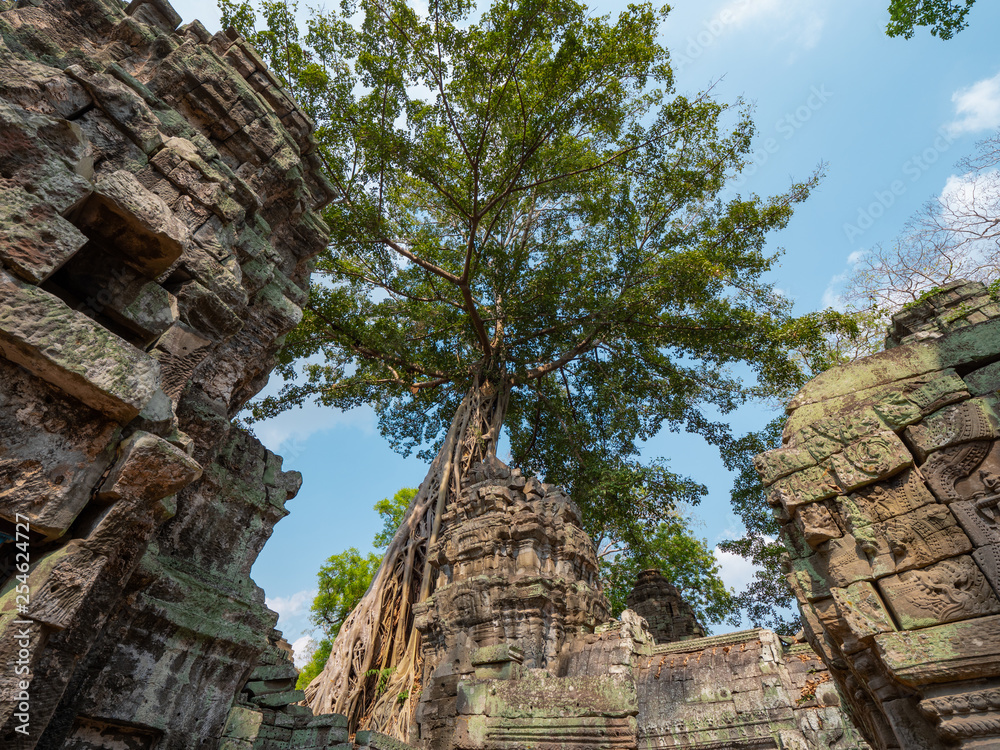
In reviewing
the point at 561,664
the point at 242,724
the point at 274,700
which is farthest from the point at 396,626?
the point at 242,724

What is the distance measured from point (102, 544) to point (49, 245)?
1100 millimetres

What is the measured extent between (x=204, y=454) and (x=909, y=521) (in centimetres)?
388

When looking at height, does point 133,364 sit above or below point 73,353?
above

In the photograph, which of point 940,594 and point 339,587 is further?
point 339,587

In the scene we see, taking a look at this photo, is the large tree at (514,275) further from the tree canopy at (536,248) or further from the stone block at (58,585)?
the stone block at (58,585)

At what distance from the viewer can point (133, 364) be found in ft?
7.11

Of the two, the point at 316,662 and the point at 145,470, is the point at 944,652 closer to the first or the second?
the point at 145,470

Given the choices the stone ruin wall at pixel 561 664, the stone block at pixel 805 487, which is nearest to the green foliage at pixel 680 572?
the stone ruin wall at pixel 561 664

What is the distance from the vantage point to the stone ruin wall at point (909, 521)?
262cm

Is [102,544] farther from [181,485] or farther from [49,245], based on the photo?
[49,245]

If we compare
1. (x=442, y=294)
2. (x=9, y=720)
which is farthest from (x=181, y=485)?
(x=442, y=294)

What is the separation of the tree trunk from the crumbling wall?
4450 mm

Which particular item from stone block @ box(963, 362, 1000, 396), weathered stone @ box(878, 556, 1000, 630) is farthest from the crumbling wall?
stone block @ box(963, 362, 1000, 396)

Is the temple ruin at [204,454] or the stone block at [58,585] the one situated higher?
the temple ruin at [204,454]
